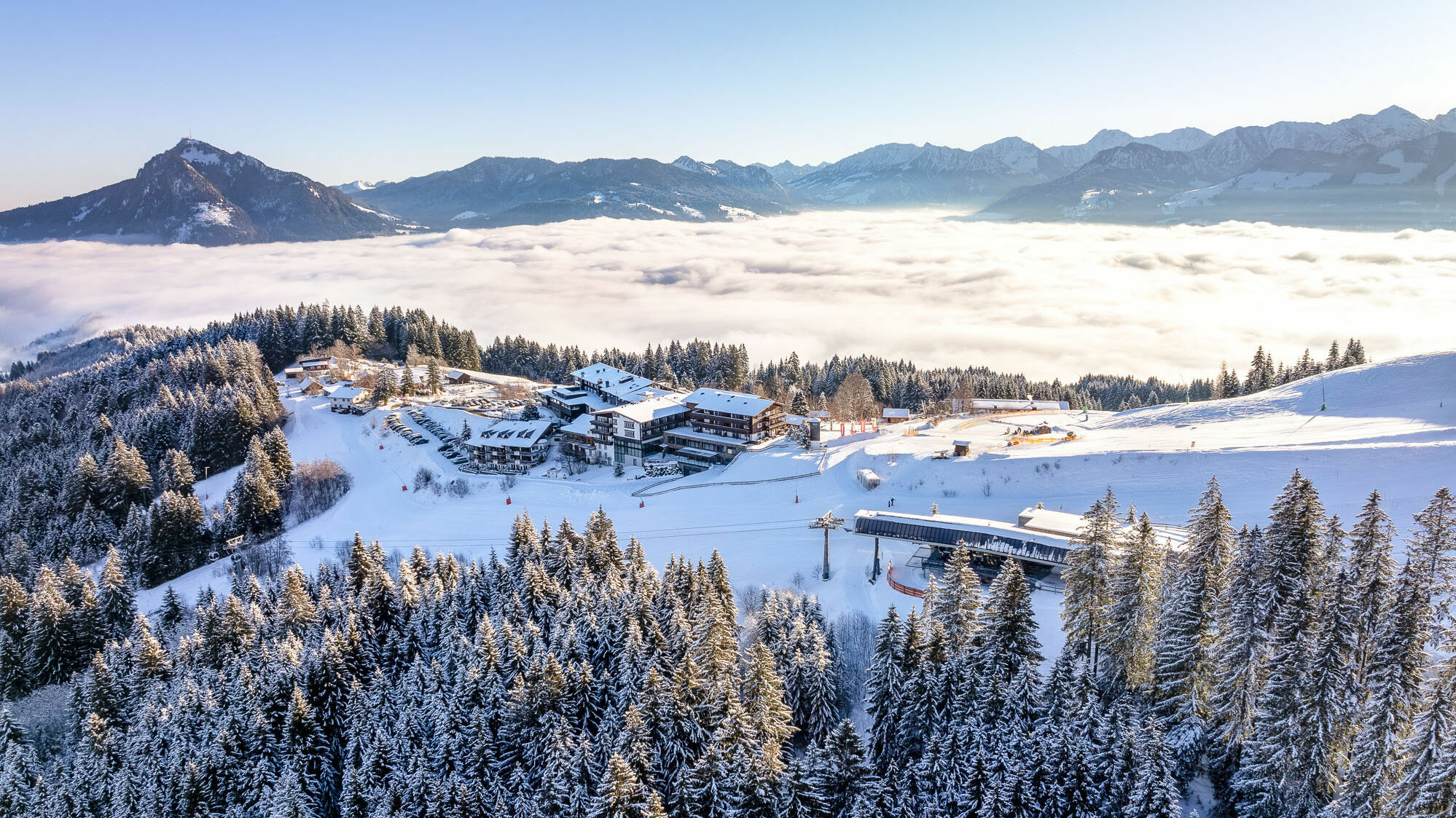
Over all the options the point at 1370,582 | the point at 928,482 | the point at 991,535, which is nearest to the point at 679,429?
the point at 928,482

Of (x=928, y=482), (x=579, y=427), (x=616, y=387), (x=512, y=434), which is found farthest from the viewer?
(x=616, y=387)

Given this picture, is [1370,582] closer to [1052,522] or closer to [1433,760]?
[1433,760]

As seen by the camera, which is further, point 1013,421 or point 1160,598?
point 1013,421

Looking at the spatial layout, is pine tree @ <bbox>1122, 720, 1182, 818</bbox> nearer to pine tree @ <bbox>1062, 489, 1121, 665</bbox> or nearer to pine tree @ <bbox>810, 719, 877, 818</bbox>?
pine tree @ <bbox>1062, 489, 1121, 665</bbox>

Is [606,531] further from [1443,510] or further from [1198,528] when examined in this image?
[1443,510]

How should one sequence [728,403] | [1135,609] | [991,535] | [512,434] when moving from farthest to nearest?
[512,434] → [728,403] → [991,535] → [1135,609]

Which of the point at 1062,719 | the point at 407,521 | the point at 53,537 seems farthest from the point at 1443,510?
the point at 53,537

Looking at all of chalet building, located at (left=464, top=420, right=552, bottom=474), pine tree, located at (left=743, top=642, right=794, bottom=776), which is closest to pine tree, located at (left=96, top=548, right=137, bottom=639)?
chalet building, located at (left=464, top=420, right=552, bottom=474)

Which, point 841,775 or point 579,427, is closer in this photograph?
point 841,775

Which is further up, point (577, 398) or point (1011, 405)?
point (577, 398)
